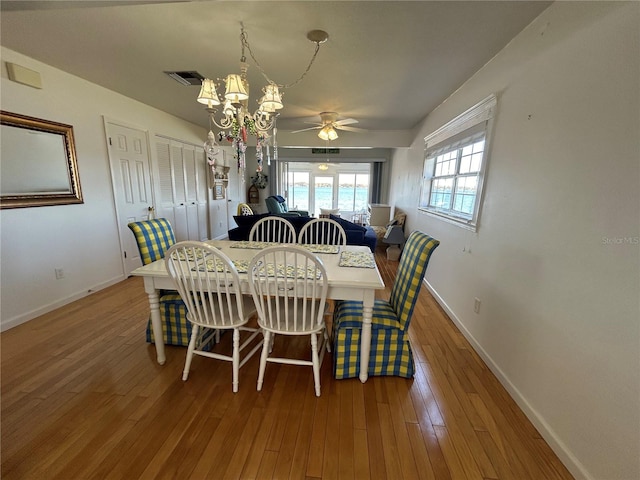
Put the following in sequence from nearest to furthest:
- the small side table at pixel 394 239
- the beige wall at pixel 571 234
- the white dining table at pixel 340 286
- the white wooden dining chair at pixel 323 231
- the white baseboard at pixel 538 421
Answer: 1. the beige wall at pixel 571 234
2. the white baseboard at pixel 538 421
3. the white dining table at pixel 340 286
4. the white wooden dining chair at pixel 323 231
5. the small side table at pixel 394 239

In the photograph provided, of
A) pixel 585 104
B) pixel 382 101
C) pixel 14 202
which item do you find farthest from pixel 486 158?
pixel 14 202

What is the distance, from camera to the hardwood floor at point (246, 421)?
1.22 meters

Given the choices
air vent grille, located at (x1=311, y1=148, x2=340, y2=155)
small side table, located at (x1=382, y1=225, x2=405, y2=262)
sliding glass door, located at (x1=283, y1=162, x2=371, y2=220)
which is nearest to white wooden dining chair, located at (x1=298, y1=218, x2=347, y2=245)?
small side table, located at (x1=382, y1=225, x2=405, y2=262)

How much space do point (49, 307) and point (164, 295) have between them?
1.56 metres

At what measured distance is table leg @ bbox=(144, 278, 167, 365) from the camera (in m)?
1.73

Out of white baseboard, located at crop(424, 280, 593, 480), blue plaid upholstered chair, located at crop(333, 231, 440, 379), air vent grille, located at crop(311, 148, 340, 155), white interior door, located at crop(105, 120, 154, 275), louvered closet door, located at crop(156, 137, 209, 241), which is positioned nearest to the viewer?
white baseboard, located at crop(424, 280, 593, 480)

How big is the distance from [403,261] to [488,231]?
80 cm

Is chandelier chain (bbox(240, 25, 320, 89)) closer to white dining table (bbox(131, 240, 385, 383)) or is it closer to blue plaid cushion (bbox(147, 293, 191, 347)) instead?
white dining table (bbox(131, 240, 385, 383))

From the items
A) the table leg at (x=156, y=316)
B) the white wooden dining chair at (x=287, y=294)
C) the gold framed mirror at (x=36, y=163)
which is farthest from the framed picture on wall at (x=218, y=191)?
the white wooden dining chair at (x=287, y=294)

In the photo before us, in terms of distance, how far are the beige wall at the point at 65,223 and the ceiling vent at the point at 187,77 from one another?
1.06 meters

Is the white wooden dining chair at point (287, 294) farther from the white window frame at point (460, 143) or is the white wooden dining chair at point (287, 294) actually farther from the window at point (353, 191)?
the window at point (353, 191)

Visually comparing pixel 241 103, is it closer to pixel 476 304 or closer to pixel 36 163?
pixel 36 163

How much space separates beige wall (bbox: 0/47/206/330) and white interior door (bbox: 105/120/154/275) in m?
0.09

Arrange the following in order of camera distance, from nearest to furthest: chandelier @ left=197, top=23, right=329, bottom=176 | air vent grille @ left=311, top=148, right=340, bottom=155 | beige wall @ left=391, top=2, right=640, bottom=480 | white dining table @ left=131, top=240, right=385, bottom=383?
beige wall @ left=391, top=2, right=640, bottom=480, white dining table @ left=131, top=240, right=385, bottom=383, chandelier @ left=197, top=23, right=329, bottom=176, air vent grille @ left=311, top=148, right=340, bottom=155
